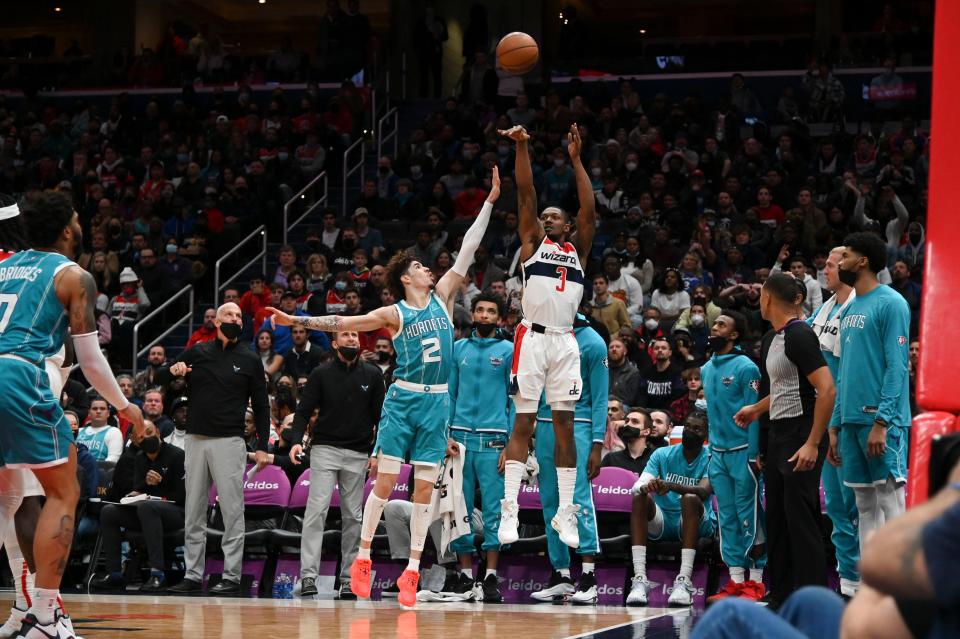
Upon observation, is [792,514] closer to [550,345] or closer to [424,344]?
[550,345]

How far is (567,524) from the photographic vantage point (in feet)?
27.7

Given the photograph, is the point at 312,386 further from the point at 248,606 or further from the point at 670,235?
the point at 670,235

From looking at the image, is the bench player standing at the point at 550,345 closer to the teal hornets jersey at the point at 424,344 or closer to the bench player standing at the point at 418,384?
the bench player standing at the point at 418,384

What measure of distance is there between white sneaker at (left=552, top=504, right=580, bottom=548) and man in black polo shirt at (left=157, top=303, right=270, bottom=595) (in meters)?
3.19

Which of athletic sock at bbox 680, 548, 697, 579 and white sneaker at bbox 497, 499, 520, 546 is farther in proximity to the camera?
athletic sock at bbox 680, 548, 697, 579

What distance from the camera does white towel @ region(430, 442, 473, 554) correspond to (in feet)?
31.8

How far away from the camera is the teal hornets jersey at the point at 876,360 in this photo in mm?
7168

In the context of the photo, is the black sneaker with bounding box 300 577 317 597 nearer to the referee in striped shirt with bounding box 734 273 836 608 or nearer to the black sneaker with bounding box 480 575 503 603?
the black sneaker with bounding box 480 575 503 603

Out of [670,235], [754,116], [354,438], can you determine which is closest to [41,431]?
[354,438]

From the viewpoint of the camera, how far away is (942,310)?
532 cm

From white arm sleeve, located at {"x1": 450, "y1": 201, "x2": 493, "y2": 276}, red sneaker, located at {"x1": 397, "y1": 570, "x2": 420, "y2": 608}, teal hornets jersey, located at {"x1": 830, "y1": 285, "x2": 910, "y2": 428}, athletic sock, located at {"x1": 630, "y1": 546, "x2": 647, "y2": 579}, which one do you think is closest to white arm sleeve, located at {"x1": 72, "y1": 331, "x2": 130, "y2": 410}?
red sneaker, located at {"x1": 397, "y1": 570, "x2": 420, "y2": 608}

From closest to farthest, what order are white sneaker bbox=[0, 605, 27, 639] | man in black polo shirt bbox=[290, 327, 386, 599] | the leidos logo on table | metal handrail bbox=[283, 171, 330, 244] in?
white sneaker bbox=[0, 605, 27, 639], man in black polo shirt bbox=[290, 327, 386, 599], the leidos logo on table, metal handrail bbox=[283, 171, 330, 244]

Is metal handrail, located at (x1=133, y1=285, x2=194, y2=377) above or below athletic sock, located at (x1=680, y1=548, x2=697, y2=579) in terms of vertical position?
above

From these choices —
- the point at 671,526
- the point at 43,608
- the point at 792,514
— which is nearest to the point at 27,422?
the point at 43,608
